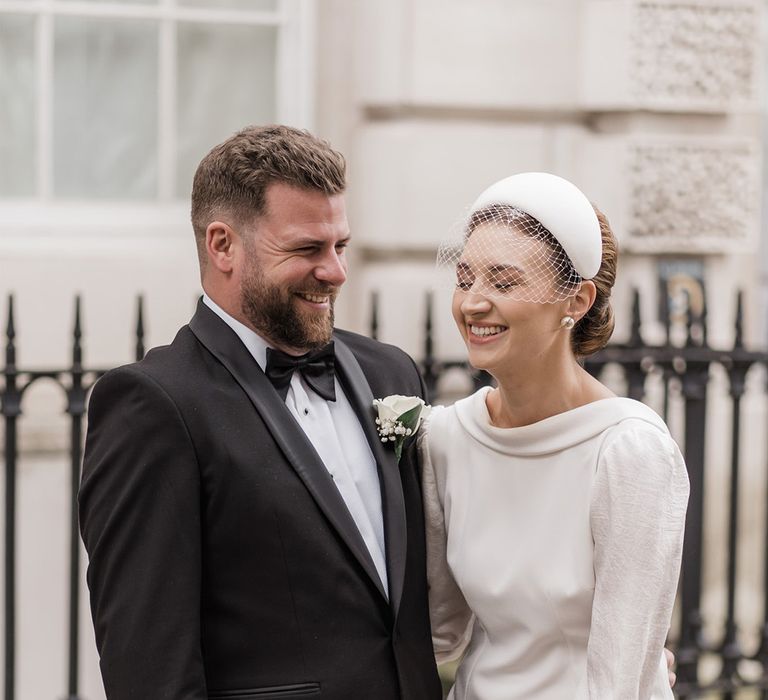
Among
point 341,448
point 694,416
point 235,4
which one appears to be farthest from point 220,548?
point 235,4

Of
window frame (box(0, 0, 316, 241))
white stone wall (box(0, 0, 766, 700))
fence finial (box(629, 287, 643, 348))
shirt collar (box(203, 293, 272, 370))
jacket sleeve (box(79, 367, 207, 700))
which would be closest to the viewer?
jacket sleeve (box(79, 367, 207, 700))

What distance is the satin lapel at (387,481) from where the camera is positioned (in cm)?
269

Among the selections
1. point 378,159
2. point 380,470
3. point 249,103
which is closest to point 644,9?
point 378,159

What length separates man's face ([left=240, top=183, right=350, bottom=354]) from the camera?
2.62m

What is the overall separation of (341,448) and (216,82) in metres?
3.86

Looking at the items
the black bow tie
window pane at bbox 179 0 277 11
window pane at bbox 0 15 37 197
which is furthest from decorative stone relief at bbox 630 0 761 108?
the black bow tie

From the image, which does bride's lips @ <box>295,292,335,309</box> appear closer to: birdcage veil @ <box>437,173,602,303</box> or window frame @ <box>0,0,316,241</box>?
birdcage veil @ <box>437,173,602,303</box>

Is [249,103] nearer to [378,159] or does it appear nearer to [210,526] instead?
[378,159]

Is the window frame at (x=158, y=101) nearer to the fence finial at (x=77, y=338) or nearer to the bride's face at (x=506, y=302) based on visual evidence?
the fence finial at (x=77, y=338)

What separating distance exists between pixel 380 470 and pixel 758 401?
422 cm

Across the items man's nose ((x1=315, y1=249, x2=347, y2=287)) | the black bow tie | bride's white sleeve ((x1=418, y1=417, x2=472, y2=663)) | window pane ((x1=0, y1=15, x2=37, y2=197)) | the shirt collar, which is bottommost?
bride's white sleeve ((x1=418, y1=417, x2=472, y2=663))

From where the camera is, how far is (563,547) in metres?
2.70

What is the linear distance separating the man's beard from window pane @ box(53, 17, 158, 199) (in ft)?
12.1

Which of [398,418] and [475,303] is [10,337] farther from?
[475,303]
